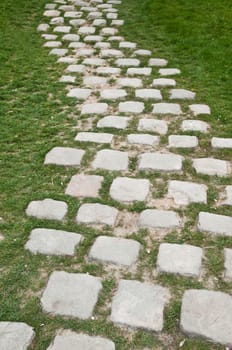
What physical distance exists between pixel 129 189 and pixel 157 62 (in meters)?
3.07

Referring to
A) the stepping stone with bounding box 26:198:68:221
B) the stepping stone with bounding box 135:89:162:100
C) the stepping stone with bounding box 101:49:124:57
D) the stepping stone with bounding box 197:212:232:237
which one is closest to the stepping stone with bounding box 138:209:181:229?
the stepping stone with bounding box 197:212:232:237

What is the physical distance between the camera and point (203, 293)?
8.50 ft

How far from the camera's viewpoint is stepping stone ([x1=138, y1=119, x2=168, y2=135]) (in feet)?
14.4

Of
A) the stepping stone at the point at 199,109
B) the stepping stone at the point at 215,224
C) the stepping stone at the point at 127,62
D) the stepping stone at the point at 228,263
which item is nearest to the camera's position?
the stepping stone at the point at 228,263

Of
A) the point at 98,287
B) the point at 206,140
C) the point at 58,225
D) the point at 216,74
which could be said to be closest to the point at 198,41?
the point at 216,74

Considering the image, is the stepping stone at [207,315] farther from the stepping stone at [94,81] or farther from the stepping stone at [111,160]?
the stepping stone at [94,81]

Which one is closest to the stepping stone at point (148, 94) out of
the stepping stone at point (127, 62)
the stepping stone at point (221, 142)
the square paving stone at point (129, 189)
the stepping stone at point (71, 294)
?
the stepping stone at point (127, 62)

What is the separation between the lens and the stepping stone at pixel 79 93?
16.7ft

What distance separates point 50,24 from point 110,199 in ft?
16.7

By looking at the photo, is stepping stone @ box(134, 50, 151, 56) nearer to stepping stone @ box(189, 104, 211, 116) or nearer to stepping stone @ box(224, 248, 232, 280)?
stepping stone @ box(189, 104, 211, 116)

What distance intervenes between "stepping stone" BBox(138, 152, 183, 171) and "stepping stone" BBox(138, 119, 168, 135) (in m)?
0.49

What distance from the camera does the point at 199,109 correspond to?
15.7 feet

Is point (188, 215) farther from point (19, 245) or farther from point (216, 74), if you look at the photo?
point (216, 74)

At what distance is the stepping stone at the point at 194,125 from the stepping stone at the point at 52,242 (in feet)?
6.09
